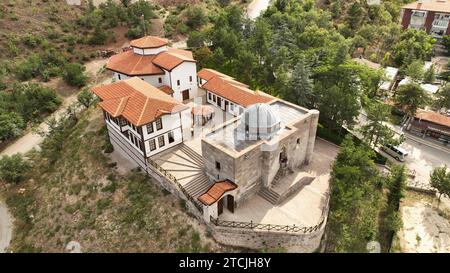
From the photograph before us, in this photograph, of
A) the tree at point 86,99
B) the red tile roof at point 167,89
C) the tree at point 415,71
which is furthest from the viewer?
the tree at point 415,71

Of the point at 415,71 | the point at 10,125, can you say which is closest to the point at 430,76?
the point at 415,71

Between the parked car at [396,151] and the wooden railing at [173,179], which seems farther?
the parked car at [396,151]

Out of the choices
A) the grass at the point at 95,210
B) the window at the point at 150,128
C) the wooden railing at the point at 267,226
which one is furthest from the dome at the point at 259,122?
the grass at the point at 95,210

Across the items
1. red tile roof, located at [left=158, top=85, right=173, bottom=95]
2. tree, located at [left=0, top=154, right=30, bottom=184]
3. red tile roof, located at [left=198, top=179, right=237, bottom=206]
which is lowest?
tree, located at [left=0, top=154, right=30, bottom=184]

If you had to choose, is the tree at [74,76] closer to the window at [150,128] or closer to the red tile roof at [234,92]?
the red tile roof at [234,92]

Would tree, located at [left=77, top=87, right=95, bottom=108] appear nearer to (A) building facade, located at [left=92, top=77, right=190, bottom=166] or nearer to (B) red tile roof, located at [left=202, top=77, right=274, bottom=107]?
(A) building facade, located at [left=92, top=77, right=190, bottom=166]

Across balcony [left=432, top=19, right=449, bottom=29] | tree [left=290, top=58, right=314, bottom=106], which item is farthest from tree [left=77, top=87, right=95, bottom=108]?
balcony [left=432, top=19, right=449, bottom=29]
